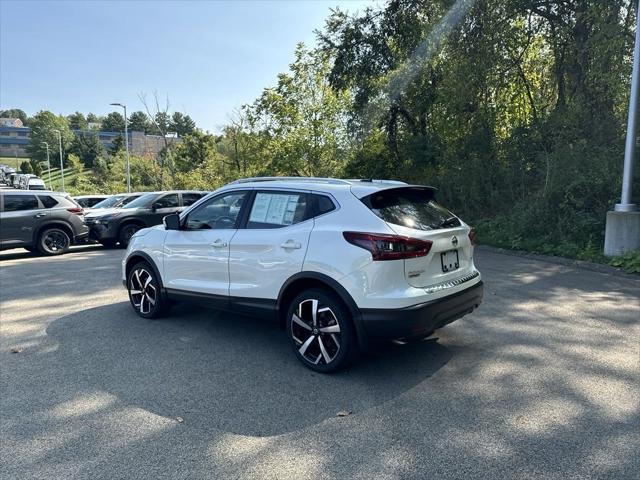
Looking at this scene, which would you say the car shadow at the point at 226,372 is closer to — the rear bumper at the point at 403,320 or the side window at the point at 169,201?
the rear bumper at the point at 403,320

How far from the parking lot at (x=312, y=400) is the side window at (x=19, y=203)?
23.2ft

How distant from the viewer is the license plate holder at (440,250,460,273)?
4262 mm

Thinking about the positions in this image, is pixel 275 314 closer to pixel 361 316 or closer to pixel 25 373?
pixel 361 316

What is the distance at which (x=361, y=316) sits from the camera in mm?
3916

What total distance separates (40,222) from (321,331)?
1086cm

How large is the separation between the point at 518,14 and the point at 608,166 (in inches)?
212

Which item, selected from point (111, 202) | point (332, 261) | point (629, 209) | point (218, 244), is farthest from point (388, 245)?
point (111, 202)

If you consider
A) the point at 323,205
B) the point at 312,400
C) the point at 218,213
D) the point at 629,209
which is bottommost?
the point at 312,400

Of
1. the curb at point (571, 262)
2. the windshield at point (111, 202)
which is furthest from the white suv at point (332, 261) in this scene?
the windshield at point (111, 202)

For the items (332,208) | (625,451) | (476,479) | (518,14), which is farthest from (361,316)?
(518,14)

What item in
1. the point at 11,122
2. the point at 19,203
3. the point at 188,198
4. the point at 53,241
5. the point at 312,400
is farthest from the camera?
the point at 11,122

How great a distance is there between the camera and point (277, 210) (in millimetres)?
4695

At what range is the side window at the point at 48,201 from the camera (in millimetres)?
12534

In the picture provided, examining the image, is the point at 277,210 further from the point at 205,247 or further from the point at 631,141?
the point at 631,141
